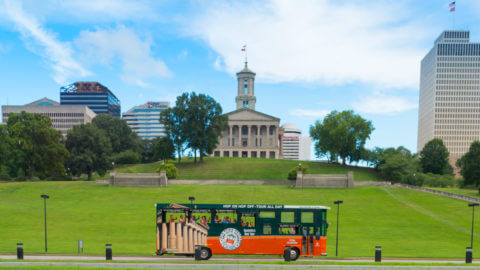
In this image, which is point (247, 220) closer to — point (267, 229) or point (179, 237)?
point (267, 229)

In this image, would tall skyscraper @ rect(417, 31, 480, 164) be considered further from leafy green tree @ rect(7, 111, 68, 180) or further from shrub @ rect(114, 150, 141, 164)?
leafy green tree @ rect(7, 111, 68, 180)

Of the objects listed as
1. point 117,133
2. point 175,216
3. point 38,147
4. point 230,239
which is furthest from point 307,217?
point 117,133

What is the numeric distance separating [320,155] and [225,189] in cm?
5829

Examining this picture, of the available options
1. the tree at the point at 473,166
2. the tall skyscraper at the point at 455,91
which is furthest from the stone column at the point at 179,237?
the tall skyscraper at the point at 455,91

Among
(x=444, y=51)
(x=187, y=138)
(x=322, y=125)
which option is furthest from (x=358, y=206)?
(x=444, y=51)

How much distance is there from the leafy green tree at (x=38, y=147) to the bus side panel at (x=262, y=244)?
58.3 meters

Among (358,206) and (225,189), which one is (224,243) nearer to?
(358,206)

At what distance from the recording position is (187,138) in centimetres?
9162

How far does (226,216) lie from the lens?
22203 mm

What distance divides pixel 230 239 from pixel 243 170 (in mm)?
67976

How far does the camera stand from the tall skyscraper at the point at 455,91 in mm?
153875

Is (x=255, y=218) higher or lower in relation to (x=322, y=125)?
lower

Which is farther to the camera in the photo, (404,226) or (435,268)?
(404,226)

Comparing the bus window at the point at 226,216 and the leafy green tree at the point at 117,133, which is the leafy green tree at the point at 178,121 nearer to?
the leafy green tree at the point at 117,133
